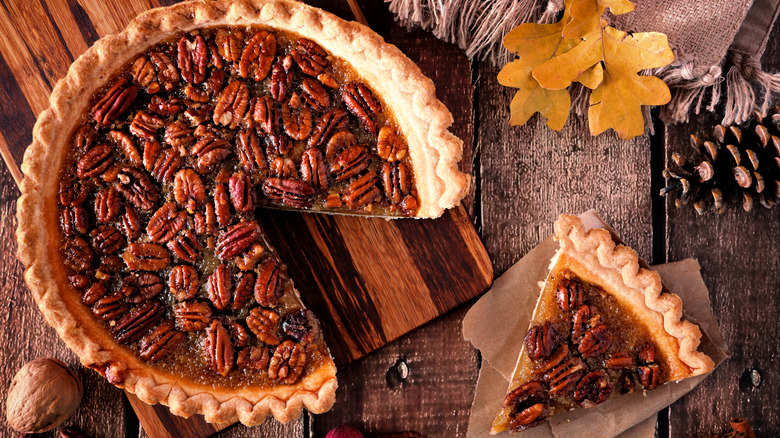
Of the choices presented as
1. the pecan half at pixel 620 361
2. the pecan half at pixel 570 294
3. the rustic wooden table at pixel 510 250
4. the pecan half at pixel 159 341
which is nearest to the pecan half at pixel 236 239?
the pecan half at pixel 159 341

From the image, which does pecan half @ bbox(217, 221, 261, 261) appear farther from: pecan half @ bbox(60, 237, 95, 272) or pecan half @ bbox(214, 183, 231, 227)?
pecan half @ bbox(60, 237, 95, 272)

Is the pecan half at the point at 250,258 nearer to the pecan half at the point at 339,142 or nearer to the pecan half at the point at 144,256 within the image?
the pecan half at the point at 144,256

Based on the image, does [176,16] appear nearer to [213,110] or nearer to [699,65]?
[213,110]

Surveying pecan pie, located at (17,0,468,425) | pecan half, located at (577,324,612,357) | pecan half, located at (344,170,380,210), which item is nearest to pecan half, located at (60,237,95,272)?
pecan pie, located at (17,0,468,425)

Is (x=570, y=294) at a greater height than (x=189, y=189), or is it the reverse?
(x=189, y=189)

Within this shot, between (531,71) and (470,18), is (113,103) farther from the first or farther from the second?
(531,71)

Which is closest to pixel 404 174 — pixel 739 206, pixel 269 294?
pixel 269 294

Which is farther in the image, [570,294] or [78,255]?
[570,294]

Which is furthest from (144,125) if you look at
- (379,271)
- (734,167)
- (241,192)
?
(734,167)
